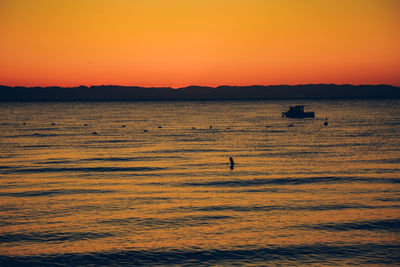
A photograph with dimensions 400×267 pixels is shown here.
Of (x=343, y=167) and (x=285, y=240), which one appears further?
(x=343, y=167)

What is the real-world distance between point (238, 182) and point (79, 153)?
29152mm

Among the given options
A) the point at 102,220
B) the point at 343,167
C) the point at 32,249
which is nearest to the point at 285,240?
Result: the point at 102,220

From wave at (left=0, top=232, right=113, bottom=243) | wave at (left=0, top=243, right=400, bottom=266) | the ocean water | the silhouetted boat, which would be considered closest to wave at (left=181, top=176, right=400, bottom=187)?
Result: the ocean water

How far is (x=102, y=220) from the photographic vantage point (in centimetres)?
2666

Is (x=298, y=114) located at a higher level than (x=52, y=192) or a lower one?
higher

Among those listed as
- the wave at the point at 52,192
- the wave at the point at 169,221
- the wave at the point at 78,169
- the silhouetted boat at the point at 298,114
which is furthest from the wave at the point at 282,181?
the silhouetted boat at the point at 298,114

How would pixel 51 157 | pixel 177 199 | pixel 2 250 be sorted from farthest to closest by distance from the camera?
1. pixel 51 157
2. pixel 177 199
3. pixel 2 250

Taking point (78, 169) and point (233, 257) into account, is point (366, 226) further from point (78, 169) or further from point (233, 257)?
point (78, 169)

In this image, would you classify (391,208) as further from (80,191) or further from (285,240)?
(80,191)

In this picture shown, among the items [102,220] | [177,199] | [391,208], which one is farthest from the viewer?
[177,199]

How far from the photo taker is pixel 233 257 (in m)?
20.8

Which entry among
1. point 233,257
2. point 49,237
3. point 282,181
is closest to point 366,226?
point 233,257

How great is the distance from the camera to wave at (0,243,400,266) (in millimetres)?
20234

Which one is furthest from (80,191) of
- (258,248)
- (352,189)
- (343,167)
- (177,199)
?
(343,167)
